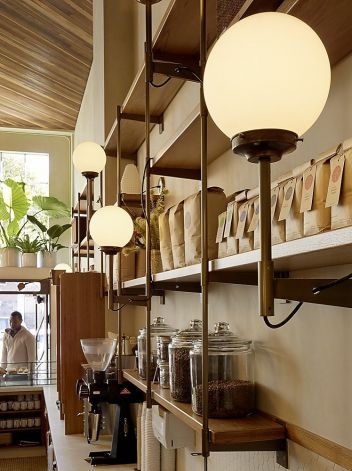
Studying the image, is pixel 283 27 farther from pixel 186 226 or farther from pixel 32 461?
pixel 32 461

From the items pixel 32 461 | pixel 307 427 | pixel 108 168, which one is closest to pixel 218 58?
pixel 307 427

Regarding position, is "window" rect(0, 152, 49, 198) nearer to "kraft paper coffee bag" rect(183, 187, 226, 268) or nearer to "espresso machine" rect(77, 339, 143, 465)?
"espresso machine" rect(77, 339, 143, 465)

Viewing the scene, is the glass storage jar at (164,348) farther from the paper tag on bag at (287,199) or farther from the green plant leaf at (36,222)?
the green plant leaf at (36,222)

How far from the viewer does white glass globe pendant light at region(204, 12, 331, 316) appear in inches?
34.9

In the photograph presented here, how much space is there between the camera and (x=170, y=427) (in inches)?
82.8

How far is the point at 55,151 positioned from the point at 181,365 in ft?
27.1

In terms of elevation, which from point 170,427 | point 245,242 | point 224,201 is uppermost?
point 224,201

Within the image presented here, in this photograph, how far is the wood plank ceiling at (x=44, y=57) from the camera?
6.21 metres

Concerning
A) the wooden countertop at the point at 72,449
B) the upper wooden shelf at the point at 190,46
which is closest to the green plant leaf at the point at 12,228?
the wooden countertop at the point at 72,449

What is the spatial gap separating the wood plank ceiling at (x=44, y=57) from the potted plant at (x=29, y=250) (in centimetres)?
186

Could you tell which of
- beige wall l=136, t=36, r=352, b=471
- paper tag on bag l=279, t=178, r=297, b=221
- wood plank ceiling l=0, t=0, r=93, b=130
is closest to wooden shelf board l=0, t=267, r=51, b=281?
wood plank ceiling l=0, t=0, r=93, b=130

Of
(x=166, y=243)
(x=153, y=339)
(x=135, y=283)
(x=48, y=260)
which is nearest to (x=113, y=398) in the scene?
(x=153, y=339)

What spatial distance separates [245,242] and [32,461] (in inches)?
230

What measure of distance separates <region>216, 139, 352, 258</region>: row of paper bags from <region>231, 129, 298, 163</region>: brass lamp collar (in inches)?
7.0
